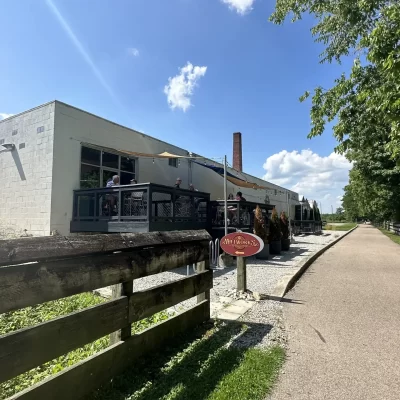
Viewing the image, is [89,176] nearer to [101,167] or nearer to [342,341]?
[101,167]

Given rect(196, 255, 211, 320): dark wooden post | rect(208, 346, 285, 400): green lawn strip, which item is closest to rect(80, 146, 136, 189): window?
rect(196, 255, 211, 320): dark wooden post

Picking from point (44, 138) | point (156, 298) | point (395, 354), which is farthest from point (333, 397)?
point (44, 138)

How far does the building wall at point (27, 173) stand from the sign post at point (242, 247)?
663 cm

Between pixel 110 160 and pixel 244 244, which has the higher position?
pixel 110 160

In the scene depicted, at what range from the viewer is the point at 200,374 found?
9.34 feet

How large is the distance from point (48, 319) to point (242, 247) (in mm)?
3304

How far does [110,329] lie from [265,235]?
28.4ft

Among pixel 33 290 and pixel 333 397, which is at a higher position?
pixel 33 290

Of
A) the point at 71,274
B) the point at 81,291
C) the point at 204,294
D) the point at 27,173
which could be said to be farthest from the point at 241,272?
the point at 27,173

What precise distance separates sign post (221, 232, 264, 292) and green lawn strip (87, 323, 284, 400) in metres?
2.11

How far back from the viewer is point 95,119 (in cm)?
1124

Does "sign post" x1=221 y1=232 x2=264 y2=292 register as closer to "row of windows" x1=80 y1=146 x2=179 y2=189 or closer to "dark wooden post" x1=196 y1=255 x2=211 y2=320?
"dark wooden post" x1=196 y1=255 x2=211 y2=320

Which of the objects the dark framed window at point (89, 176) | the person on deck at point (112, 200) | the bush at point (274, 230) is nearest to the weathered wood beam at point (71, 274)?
the person on deck at point (112, 200)

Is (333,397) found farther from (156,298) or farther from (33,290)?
(33,290)
